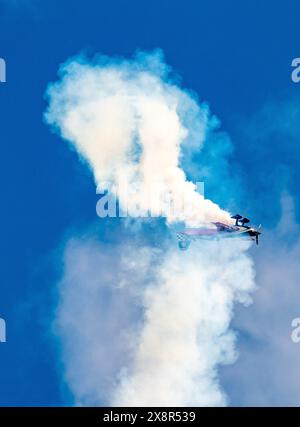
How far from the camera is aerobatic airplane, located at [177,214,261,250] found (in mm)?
197000

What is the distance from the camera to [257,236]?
199 metres

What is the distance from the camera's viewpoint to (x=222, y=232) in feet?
651

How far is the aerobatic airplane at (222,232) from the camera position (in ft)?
646
